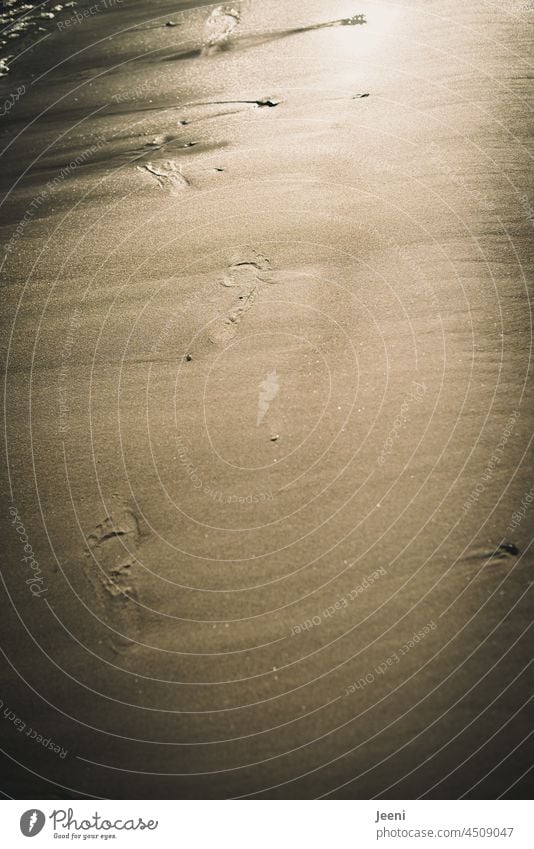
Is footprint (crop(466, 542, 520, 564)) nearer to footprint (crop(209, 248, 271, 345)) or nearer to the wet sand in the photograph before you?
the wet sand

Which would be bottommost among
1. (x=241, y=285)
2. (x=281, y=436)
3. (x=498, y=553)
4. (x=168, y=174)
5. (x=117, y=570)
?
(x=117, y=570)

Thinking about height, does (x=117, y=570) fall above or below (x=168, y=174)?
below

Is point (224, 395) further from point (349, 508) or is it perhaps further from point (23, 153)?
point (23, 153)

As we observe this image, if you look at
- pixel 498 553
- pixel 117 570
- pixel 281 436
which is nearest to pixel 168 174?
pixel 281 436

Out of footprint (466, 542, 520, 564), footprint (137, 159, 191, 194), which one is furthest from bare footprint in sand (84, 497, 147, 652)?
footprint (137, 159, 191, 194)

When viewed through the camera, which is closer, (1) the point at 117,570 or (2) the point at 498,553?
(2) the point at 498,553

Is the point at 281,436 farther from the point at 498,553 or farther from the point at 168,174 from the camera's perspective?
the point at 168,174
